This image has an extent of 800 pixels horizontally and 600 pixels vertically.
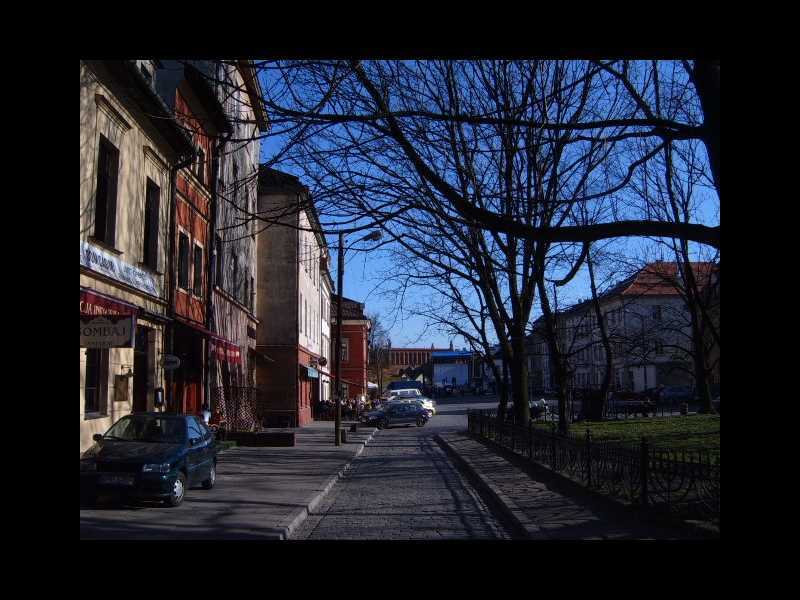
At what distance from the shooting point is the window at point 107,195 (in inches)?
601

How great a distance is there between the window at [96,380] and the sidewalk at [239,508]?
8.80 ft

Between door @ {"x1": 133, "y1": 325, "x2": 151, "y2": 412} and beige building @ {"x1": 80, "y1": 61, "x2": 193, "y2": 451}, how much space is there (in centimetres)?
2

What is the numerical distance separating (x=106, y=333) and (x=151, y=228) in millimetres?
6887

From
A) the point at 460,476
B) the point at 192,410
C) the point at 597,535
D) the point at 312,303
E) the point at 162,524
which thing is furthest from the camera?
the point at 312,303

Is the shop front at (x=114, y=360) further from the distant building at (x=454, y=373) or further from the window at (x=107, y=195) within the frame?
the distant building at (x=454, y=373)

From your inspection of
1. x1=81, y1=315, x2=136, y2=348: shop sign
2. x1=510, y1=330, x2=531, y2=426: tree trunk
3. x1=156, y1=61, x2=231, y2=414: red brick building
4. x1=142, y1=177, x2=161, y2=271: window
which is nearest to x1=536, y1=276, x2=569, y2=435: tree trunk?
x1=510, y1=330, x2=531, y2=426: tree trunk

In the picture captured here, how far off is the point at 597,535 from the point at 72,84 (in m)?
7.16

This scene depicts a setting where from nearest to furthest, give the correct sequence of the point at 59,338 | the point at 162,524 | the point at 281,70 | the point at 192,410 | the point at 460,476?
the point at 59,338
the point at 281,70
the point at 162,524
the point at 460,476
the point at 192,410

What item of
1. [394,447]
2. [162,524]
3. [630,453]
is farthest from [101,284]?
[394,447]

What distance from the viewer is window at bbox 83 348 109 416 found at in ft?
48.8

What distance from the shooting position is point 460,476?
1717 centimetres

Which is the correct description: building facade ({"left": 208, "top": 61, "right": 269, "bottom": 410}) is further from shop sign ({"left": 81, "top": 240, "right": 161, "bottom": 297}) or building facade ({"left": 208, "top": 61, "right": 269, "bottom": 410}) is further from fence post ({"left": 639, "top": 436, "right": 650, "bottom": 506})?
fence post ({"left": 639, "top": 436, "right": 650, "bottom": 506})

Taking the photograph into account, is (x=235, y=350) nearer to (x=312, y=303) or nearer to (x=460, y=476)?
(x=460, y=476)

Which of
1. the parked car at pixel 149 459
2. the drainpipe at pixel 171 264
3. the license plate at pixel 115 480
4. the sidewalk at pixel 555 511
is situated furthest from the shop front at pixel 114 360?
the sidewalk at pixel 555 511
